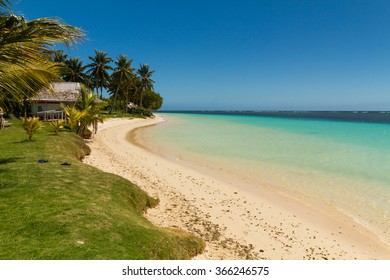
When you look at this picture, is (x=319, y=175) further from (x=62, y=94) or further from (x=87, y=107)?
(x=62, y=94)

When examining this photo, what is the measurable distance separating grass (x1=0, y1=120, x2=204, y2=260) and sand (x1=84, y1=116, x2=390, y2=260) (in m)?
0.80

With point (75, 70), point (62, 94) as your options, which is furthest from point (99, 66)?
point (62, 94)

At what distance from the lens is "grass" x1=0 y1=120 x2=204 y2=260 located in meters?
4.02

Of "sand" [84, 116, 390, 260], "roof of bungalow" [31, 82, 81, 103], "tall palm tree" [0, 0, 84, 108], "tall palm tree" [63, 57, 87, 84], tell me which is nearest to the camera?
"tall palm tree" [0, 0, 84, 108]

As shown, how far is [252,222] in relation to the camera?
25.0ft

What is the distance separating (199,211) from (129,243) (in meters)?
3.85

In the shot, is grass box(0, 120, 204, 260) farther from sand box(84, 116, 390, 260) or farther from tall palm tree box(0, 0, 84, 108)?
tall palm tree box(0, 0, 84, 108)

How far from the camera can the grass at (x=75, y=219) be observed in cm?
402

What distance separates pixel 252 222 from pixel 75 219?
488 centimetres

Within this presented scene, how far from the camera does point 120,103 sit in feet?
233

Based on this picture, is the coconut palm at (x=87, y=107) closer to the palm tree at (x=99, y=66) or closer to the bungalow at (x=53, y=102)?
the bungalow at (x=53, y=102)

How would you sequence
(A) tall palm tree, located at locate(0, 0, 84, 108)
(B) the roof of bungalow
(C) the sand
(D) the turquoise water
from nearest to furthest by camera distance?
(A) tall palm tree, located at locate(0, 0, 84, 108) < (C) the sand < (D) the turquoise water < (B) the roof of bungalow

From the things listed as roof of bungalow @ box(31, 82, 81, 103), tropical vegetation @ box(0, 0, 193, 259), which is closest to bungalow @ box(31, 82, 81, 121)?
roof of bungalow @ box(31, 82, 81, 103)

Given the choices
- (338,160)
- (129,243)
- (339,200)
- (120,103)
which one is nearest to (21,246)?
(129,243)
